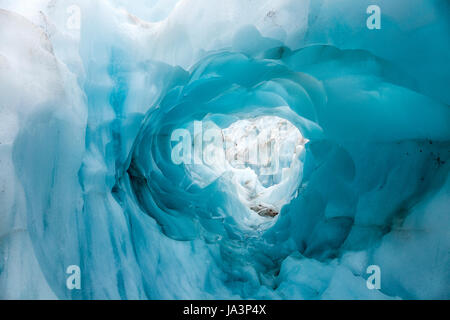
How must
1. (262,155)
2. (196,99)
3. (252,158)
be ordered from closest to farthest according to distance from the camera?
(196,99) < (262,155) < (252,158)

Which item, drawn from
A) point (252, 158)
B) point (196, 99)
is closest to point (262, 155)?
point (252, 158)

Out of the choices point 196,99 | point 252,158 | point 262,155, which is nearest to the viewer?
point 196,99

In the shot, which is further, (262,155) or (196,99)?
(262,155)

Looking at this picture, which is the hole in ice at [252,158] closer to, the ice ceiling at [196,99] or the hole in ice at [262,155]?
the hole in ice at [262,155]

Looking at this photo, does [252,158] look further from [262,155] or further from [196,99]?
[196,99]

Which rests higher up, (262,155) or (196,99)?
(262,155)

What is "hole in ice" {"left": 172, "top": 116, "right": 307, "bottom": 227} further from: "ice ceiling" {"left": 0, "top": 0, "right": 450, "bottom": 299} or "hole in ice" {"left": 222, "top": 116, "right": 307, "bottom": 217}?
"ice ceiling" {"left": 0, "top": 0, "right": 450, "bottom": 299}

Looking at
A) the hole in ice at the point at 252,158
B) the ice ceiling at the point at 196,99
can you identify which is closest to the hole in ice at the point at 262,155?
the hole in ice at the point at 252,158

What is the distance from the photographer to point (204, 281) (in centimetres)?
291

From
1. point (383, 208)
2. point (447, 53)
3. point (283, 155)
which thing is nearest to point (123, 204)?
point (383, 208)

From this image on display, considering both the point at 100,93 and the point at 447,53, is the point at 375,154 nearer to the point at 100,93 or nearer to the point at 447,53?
the point at 447,53

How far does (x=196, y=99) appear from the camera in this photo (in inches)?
138

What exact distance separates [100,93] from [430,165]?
2714 millimetres

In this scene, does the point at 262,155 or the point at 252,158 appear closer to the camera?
the point at 262,155
